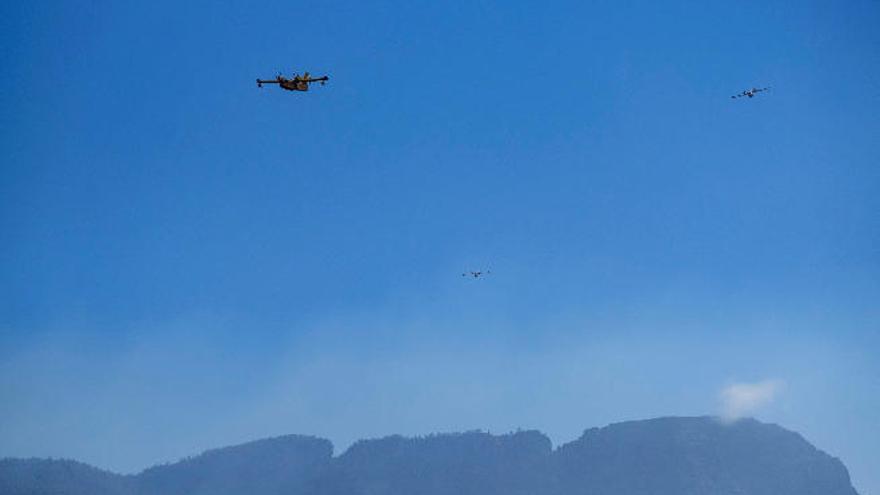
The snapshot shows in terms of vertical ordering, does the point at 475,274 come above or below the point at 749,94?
below

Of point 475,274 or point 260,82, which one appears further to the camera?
point 475,274

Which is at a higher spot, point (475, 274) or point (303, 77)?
point (303, 77)

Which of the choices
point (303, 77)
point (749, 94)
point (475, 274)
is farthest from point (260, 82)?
point (749, 94)

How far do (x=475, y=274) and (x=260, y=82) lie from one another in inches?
1770

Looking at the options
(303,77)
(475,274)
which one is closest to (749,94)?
(475,274)

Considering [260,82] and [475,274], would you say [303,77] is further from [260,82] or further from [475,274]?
[475,274]

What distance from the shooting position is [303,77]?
2462 inches

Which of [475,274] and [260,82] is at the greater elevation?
[260,82]

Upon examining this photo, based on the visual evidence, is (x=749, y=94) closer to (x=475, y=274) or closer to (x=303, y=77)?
(x=475, y=274)

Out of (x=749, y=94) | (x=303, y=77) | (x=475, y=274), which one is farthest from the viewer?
(x=475, y=274)

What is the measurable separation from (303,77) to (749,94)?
48.4 meters

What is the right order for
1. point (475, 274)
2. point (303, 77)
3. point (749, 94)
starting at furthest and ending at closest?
point (475, 274) < point (749, 94) < point (303, 77)

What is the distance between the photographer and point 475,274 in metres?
101

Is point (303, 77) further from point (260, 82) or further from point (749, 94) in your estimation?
point (749, 94)
